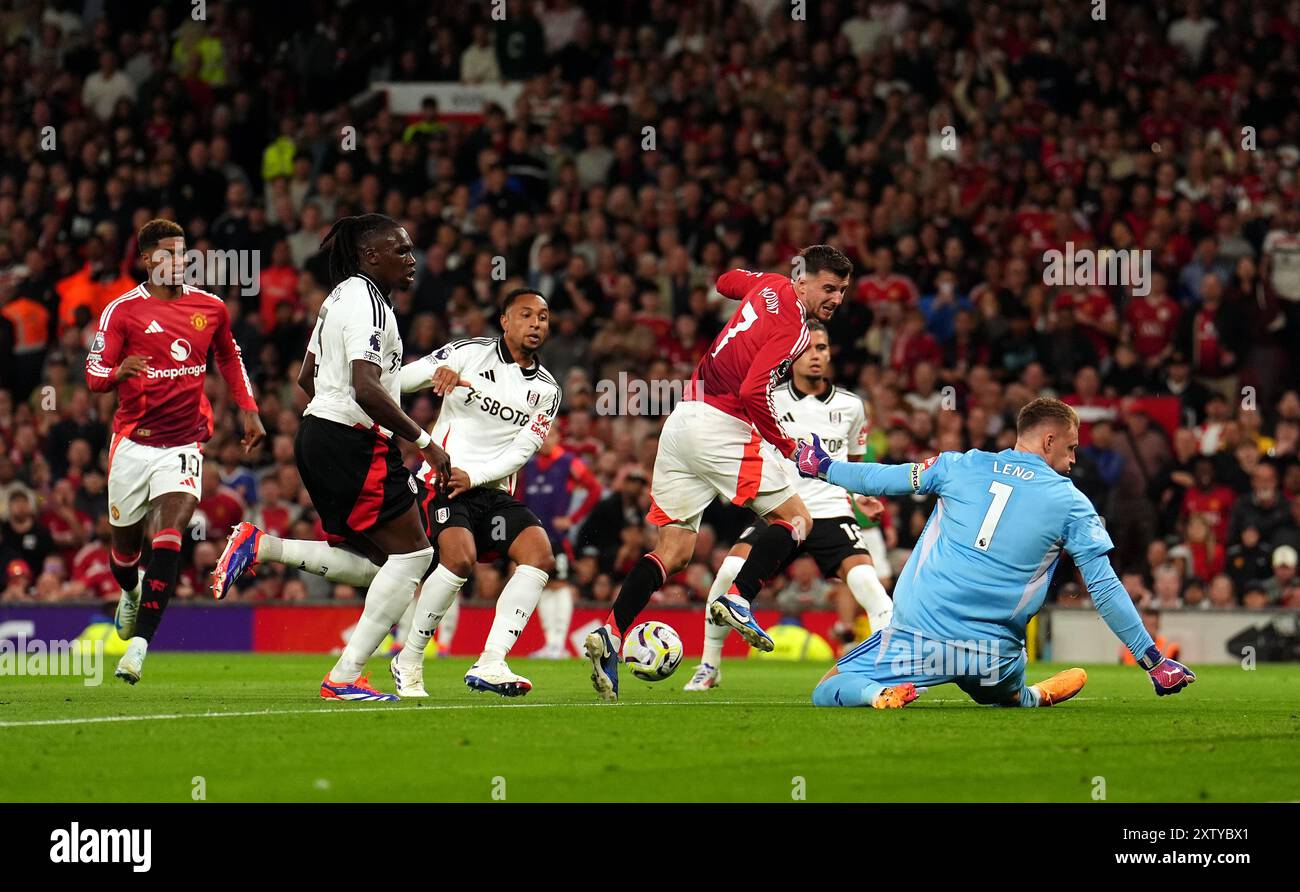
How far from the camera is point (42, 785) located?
652cm

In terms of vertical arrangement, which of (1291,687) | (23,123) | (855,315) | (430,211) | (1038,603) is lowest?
(1291,687)

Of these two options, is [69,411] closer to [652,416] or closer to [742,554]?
[652,416]

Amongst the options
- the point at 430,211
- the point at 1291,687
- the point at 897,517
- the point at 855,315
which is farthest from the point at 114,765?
the point at 430,211

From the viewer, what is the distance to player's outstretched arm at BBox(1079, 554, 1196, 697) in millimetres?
8789

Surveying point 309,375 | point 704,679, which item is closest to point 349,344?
point 309,375

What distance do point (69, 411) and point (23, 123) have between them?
241 inches

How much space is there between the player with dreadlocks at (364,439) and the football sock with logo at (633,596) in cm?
115

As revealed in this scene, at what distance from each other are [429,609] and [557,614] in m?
7.70

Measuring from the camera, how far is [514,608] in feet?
34.8

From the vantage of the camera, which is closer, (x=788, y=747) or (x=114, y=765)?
(x=114, y=765)

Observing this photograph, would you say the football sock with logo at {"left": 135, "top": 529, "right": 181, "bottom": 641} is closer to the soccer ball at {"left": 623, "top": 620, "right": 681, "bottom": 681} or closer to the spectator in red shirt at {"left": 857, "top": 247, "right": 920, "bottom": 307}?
the soccer ball at {"left": 623, "top": 620, "right": 681, "bottom": 681}

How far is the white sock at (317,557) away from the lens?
34.1 feet

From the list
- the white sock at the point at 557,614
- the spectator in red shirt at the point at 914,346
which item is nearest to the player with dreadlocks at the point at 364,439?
the white sock at the point at 557,614

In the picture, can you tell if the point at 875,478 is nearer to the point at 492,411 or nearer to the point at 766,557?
the point at 492,411
